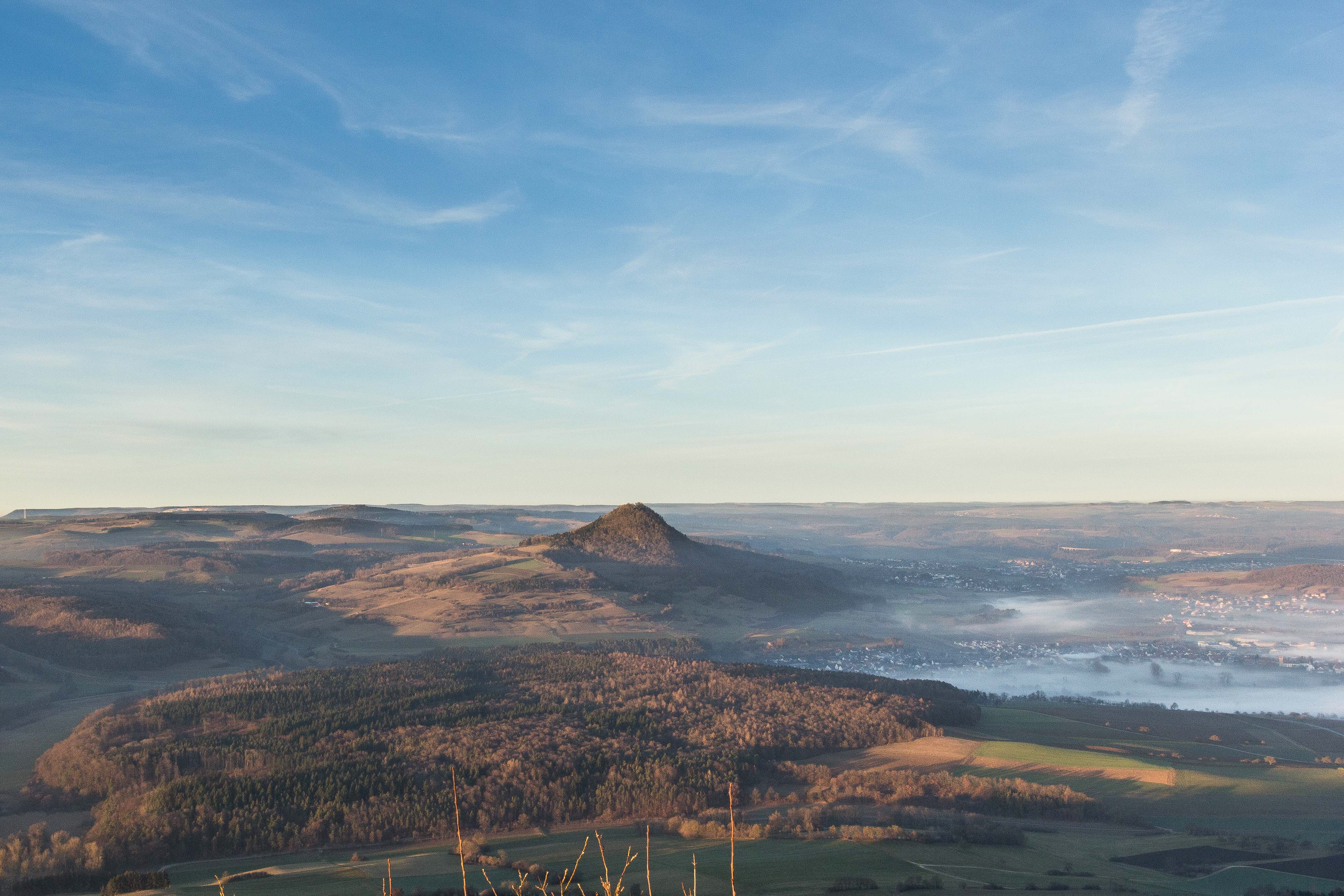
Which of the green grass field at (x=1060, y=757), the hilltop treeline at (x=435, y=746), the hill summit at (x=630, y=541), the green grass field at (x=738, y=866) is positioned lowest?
the green grass field at (x=1060, y=757)

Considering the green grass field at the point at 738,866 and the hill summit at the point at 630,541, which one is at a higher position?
the hill summit at the point at 630,541

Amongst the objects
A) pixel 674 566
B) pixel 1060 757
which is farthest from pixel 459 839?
pixel 674 566

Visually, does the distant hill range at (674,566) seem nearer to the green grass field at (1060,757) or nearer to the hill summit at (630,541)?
the hill summit at (630,541)

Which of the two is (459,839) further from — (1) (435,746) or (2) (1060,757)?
(2) (1060,757)

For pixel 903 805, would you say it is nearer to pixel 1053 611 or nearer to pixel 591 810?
pixel 591 810

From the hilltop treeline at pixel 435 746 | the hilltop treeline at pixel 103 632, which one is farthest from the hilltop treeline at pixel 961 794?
the hilltop treeline at pixel 103 632
